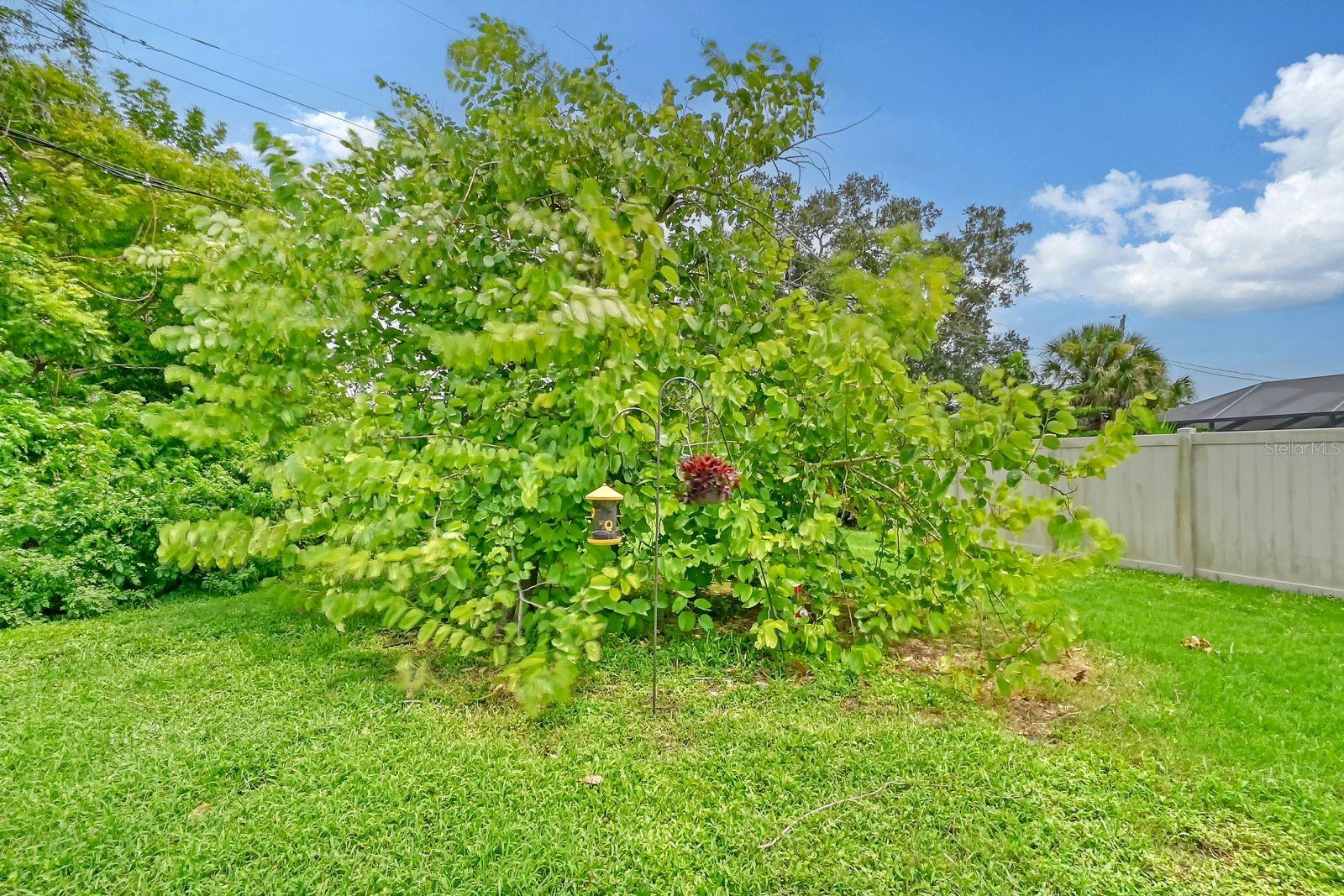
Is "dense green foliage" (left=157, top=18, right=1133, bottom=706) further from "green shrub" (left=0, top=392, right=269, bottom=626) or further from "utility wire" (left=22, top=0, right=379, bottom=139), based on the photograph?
"green shrub" (left=0, top=392, right=269, bottom=626)

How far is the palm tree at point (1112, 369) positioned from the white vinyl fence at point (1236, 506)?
8.99 meters

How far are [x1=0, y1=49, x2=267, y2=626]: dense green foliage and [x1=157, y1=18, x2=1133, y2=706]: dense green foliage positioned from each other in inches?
34.3

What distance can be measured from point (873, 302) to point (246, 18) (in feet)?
17.1

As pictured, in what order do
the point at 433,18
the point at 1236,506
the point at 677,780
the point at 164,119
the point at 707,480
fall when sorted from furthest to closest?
1. the point at 164,119
2. the point at 1236,506
3. the point at 433,18
4. the point at 707,480
5. the point at 677,780

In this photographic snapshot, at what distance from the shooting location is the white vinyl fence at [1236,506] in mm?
4145

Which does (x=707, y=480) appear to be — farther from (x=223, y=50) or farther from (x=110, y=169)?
(x=223, y=50)

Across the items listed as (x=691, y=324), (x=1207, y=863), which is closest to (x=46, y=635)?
(x=691, y=324)

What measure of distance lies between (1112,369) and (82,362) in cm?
1734

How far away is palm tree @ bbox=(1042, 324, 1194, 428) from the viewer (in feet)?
43.8

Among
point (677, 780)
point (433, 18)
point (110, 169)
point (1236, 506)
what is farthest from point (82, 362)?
point (1236, 506)

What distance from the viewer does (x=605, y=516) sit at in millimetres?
2350

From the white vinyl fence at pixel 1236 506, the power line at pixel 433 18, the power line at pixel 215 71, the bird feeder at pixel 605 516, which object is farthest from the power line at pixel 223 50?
the white vinyl fence at pixel 1236 506

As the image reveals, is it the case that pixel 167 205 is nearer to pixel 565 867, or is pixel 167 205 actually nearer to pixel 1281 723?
pixel 565 867

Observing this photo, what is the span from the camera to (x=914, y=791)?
1.81 meters
